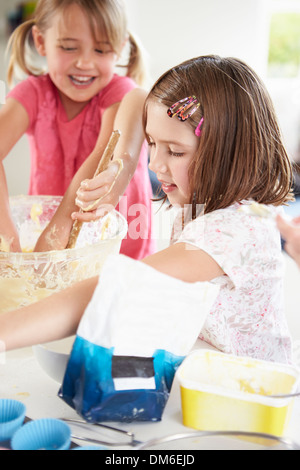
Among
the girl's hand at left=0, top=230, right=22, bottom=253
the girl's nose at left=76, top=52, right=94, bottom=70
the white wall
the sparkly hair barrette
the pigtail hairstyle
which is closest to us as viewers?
the sparkly hair barrette

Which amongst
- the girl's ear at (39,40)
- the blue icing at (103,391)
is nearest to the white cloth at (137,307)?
the blue icing at (103,391)

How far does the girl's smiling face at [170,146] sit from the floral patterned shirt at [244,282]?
0.11 meters

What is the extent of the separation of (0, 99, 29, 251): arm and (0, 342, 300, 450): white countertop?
0.32 meters

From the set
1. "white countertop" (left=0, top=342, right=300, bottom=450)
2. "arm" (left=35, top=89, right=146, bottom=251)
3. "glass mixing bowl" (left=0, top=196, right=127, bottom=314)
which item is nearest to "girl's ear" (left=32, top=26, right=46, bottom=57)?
"arm" (left=35, top=89, right=146, bottom=251)

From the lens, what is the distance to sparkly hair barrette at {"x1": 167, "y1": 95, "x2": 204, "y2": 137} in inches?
35.5

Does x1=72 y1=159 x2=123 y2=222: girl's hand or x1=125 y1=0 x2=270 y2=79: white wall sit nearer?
x1=72 y1=159 x2=123 y2=222: girl's hand

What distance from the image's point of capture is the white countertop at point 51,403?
64 cm

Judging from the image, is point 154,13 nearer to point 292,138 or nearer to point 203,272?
point 292,138

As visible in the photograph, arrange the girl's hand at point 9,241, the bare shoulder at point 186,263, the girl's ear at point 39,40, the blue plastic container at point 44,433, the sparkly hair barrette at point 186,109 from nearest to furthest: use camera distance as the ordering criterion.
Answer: the blue plastic container at point 44,433 < the bare shoulder at point 186,263 < the sparkly hair barrette at point 186,109 < the girl's hand at point 9,241 < the girl's ear at point 39,40

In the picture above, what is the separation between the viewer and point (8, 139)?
4.16ft

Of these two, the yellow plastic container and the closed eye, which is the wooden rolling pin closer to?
the closed eye

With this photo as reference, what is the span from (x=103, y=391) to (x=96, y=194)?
413 millimetres

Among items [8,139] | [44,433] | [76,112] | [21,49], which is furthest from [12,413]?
[21,49]

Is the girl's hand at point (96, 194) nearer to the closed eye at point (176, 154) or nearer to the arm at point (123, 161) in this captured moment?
the arm at point (123, 161)
